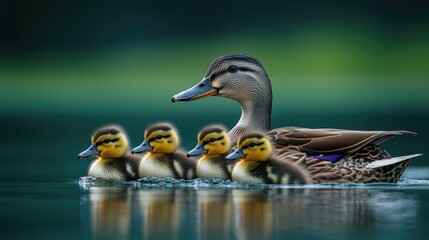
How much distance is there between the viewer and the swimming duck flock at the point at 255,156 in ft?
31.9

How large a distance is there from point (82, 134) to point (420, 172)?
6.53m

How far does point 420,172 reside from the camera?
36.5 ft

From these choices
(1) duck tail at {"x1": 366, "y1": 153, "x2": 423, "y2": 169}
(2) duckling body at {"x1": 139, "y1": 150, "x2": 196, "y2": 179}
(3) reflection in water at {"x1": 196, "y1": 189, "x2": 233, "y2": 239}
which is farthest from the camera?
(2) duckling body at {"x1": 139, "y1": 150, "x2": 196, "y2": 179}

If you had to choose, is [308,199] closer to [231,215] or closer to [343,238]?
[231,215]

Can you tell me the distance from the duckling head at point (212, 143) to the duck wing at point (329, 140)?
0.37m

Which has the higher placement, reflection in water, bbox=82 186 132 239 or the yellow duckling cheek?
the yellow duckling cheek

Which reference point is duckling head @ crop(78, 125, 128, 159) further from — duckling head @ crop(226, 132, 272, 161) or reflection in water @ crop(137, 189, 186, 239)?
duckling head @ crop(226, 132, 272, 161)

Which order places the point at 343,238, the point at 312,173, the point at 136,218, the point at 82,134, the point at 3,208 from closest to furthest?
the point at 343,238 → the point at 136,218 → the point at 3,208 → the point at 312,173 → the point at 82,134

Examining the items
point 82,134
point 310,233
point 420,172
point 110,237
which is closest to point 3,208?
point 110,237

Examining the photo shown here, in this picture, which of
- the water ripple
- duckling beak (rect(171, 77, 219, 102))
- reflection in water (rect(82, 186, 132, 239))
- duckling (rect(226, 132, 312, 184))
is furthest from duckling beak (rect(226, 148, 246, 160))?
duckling beak (rect(171, 77, 219, 102))

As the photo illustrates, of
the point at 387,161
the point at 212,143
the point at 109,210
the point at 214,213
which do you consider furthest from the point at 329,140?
the point at 109,210

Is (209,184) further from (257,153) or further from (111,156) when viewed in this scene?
(111,156)

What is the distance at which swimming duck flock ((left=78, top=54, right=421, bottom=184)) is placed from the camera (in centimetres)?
973

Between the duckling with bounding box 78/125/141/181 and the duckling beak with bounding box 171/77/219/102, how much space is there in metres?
0.75
